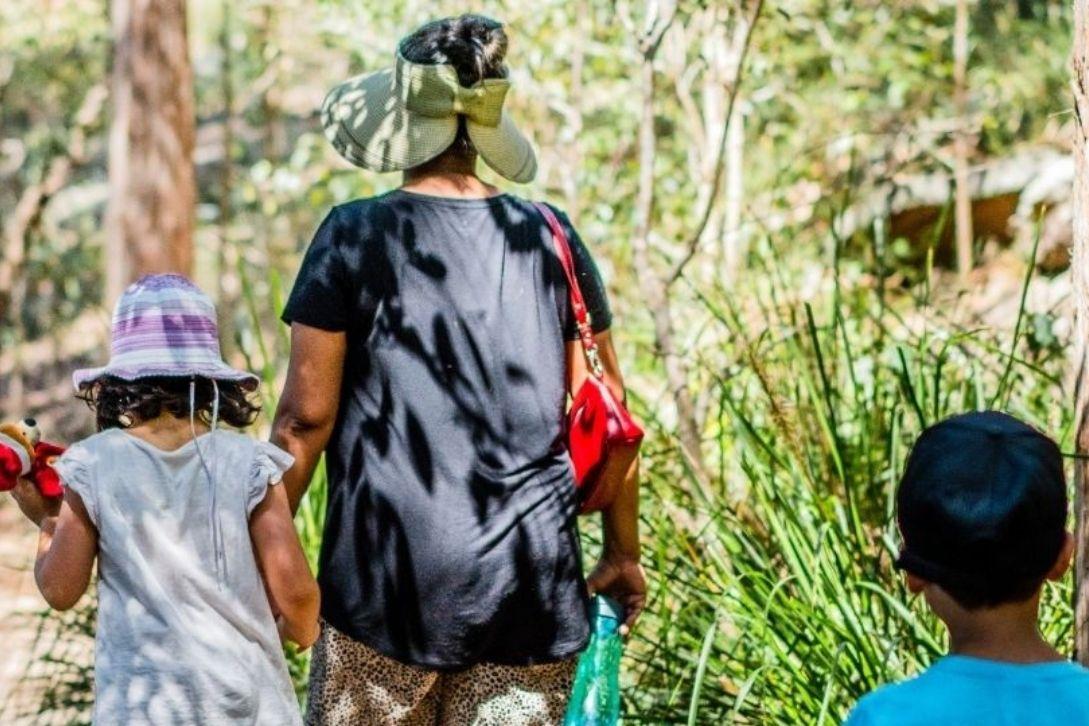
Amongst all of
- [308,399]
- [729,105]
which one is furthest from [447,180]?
[729,105]

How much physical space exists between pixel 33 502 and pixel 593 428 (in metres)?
1.00

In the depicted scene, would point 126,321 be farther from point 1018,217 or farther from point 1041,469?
point 1018,217

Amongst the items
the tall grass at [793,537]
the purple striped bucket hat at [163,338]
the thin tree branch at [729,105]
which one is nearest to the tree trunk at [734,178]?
the thin tree branch at [729,105]

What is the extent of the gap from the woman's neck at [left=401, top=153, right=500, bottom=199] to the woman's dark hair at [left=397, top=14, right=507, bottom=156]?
2cm

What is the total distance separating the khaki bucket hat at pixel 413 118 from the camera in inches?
121

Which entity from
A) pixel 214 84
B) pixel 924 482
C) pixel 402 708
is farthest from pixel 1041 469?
pixel 214 84

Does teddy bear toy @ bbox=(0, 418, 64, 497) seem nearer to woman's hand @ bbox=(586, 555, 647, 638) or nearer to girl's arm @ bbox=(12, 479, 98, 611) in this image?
girl's arm @ bbox=(12, 479, 98, 611)

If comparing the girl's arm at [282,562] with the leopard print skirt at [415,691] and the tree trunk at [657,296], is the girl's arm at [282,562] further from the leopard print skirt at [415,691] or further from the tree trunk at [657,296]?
the tree trunk at [657,296]

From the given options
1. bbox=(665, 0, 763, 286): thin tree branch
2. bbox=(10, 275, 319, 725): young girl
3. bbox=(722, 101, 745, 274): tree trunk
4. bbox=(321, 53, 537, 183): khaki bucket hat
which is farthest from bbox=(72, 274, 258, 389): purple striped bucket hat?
bbox=(722, 101, 745, 274): tree trunk

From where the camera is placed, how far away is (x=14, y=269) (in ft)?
45.3

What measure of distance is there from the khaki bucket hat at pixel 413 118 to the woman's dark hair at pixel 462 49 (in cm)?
2

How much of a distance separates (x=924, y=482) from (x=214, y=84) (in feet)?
66.9

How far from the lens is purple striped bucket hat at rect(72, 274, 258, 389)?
281cm

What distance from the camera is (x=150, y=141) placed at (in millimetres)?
7594
